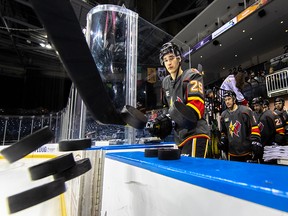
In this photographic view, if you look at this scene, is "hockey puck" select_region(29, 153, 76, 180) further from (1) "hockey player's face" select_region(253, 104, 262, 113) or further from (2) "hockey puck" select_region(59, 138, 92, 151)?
(1) "hockey player's face" select_region(253, 104, 262, 113)

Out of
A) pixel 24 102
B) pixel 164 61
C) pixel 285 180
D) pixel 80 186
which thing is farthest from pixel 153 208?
pixel 24 102

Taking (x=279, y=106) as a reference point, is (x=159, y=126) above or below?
below

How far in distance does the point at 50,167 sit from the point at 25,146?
2.0 inches

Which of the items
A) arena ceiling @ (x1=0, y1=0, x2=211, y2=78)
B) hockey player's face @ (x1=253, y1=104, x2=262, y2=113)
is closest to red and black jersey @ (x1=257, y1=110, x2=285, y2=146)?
hockey player's face @ (x1=253, y1=104, x2=262, y2=113)

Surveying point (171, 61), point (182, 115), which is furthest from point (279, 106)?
point (182, 115)

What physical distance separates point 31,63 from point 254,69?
8756mm

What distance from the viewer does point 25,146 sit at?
11.7 inches

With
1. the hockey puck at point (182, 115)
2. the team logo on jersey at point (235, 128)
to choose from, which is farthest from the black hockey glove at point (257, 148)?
the hockey puck at point (182, 115)

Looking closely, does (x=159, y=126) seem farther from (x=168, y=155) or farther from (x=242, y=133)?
(x=242, y=133)

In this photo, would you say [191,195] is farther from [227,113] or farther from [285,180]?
[227,113]

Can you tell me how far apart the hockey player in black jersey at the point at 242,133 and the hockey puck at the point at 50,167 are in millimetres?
2452

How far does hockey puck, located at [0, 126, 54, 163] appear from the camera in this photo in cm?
29

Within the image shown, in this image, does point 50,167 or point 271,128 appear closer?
point 50,167

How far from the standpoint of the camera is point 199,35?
657 centimetres
